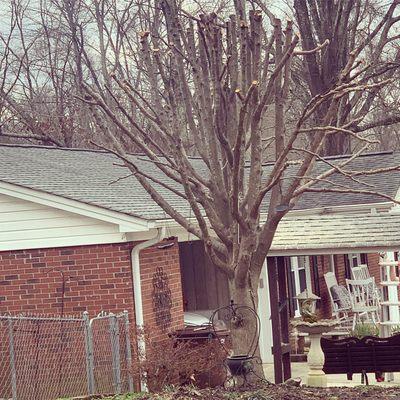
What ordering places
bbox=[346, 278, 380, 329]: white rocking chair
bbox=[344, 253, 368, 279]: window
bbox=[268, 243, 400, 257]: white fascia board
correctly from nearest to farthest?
1. bbox=[268, 243, 400, 257]: white fascia board
2. bbox=[346, 278, 380, 329]: white rocking chair
3. bbox=[344, 253, 368, 279]: window

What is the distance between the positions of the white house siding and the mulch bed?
3.83 meters

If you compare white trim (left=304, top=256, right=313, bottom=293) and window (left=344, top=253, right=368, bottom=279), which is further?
window (left=344, top=253, right=368, bottom=279)

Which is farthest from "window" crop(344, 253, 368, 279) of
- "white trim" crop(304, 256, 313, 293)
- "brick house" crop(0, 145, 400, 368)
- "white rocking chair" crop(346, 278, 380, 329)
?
"brick house" crop(0, 145, 400, 368)

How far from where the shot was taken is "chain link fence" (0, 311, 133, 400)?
1272 cm

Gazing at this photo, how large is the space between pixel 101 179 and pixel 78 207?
331 cm

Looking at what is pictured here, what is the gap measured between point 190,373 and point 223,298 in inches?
256

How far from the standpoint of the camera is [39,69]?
3650cm

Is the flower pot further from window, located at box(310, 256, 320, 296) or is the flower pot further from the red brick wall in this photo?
window, located at box(310, 256, 320, 296)

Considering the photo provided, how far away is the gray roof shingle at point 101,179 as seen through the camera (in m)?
13.3

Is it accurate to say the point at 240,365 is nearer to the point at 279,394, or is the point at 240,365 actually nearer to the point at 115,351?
the point at 279,394

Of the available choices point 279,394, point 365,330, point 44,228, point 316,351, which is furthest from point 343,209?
point 279,394

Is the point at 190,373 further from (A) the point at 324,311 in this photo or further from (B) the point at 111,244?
(A) the point at 324,311

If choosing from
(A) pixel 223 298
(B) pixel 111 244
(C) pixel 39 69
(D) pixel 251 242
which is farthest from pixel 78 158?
(C) pixel 39 69

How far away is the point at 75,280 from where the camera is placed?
13.5 m
